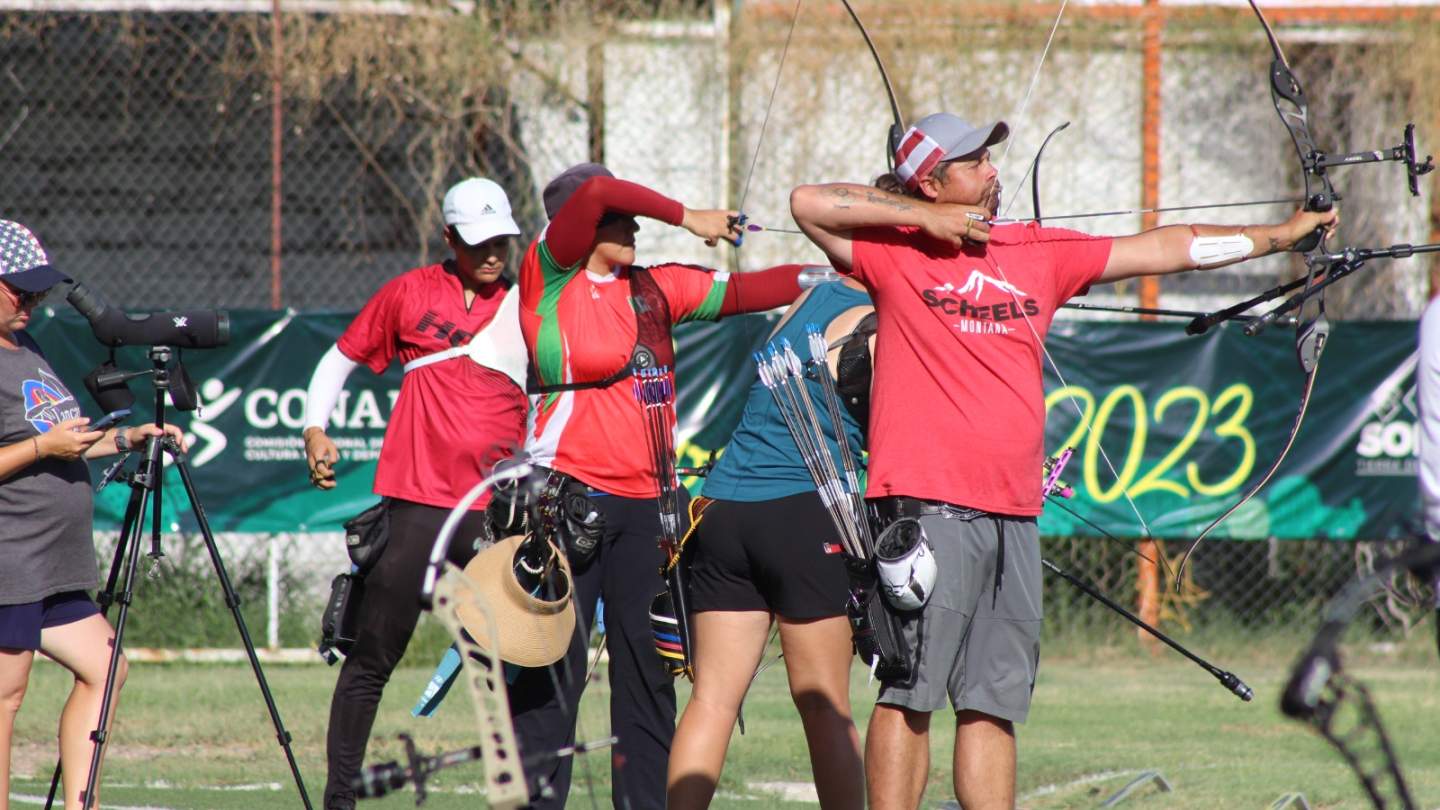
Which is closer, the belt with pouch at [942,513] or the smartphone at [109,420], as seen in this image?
the belt with pouch at [942,513]

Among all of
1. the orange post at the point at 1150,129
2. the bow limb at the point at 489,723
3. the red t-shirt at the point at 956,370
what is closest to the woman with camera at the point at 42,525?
→ the bow limb at the point at 489,723

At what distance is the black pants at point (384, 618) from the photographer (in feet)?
17.7

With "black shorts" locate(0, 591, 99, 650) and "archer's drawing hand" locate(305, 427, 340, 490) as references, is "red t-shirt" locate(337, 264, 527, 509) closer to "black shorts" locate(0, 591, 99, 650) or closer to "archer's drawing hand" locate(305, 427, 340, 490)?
"archer's drawing hand" locate(305, 427, 340, 490)

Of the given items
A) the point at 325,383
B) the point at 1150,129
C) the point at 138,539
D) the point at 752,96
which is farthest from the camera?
the point at 752,96

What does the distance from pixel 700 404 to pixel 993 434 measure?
5.34 metres

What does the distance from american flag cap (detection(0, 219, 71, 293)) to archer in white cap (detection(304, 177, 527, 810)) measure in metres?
1.07

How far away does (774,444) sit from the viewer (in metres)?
4.69

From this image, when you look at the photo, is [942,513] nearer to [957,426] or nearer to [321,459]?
[957,426]

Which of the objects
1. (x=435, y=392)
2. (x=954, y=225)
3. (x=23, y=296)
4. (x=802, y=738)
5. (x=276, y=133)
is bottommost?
(x=802, y=738)

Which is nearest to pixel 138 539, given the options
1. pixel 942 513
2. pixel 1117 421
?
pixel 942 513

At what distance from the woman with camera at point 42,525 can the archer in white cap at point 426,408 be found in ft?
2.48

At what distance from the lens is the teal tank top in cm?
466

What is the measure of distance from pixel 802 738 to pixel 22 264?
156 inches

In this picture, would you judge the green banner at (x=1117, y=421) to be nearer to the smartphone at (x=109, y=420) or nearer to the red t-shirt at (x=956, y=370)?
the smartphone at (x=109, y=420)
